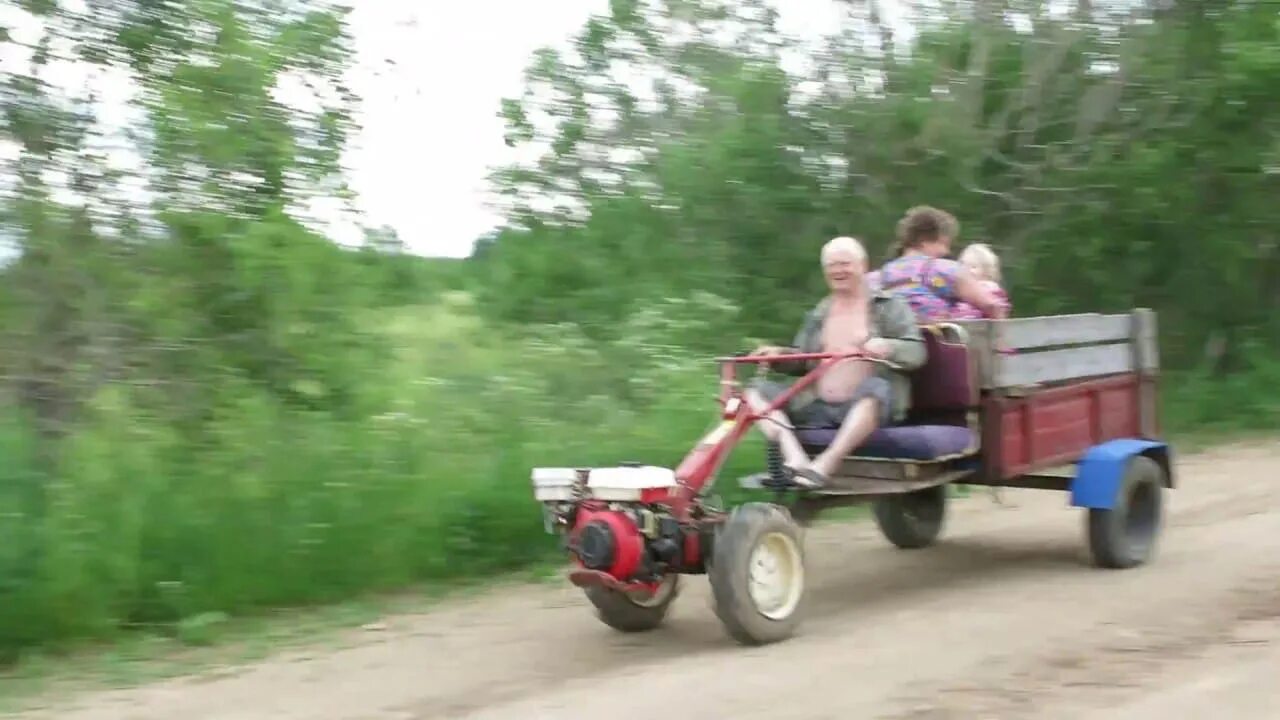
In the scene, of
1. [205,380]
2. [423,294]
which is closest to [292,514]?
[205,380]

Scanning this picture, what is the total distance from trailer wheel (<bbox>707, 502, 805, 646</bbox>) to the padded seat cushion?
744 millimetres

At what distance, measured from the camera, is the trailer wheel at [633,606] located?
662 centimetres

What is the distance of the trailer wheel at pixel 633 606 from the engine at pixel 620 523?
31 cm

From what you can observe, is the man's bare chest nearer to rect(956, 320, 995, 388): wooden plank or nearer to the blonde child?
rect(956, 320, 995, 388): wooden plank

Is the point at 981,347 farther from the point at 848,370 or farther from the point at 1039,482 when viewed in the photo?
the point at 1039,482

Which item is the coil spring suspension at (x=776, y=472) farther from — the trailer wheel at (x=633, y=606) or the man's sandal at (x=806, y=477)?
the trailer wheel at (x=633, y=606)

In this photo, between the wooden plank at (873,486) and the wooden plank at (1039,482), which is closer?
the wooden plank at (873,486)

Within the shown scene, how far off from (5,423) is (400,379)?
245 centimetres

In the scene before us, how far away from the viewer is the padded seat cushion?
7141 mm

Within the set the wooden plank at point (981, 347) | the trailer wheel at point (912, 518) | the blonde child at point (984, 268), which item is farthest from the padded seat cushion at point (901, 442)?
the trailer wheel at point (912, 518)

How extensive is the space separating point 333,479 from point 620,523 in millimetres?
2368

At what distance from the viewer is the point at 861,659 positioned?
6113 mm

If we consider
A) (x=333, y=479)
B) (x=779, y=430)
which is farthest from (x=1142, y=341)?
(x=333, y=479)

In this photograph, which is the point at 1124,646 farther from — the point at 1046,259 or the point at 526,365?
the point at 1046,259
